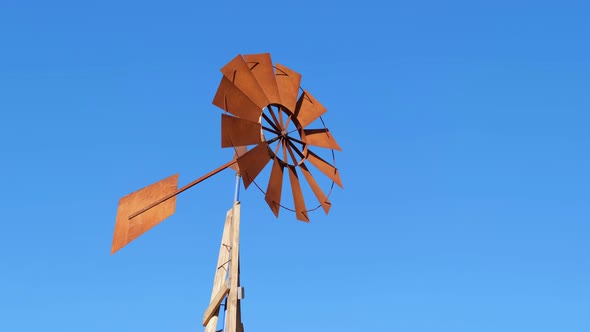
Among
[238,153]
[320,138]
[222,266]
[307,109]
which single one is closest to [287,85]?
[307,109]

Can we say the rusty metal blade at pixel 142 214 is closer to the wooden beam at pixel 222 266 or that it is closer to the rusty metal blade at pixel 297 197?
the wooden beam at pixel 222 266

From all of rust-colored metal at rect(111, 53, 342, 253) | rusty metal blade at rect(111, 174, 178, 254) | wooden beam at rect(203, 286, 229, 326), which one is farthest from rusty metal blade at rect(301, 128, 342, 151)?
wooden beam at rect(203, 286, 229, 326)

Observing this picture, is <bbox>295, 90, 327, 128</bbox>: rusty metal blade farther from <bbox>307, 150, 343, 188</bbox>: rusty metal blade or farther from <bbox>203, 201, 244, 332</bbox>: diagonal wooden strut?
<bbox>203, 201, 244, 332</bbox>: diagonal wooden strut

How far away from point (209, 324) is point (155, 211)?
1.47 meters

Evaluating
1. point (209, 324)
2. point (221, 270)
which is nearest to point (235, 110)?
point (221, 270)

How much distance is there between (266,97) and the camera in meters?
10.4

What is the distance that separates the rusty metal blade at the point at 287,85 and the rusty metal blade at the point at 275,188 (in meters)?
0.88

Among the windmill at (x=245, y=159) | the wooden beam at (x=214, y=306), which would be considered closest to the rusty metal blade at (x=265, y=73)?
the windmill at (x=245, y=159)

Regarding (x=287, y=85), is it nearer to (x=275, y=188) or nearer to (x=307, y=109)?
(x=307, y=109)

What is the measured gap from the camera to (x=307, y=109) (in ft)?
36.5

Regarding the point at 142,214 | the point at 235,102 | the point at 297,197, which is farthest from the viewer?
the point at 297,197

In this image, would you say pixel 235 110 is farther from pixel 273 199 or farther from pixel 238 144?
pixel 273 199

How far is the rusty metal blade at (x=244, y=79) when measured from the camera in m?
9.86

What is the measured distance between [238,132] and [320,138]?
6.22 ft
